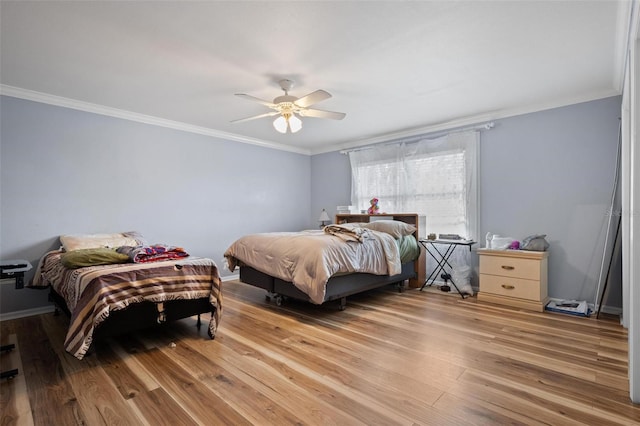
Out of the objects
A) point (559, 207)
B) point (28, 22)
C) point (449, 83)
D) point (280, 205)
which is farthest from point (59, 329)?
point (559, 207)

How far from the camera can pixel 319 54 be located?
264cm

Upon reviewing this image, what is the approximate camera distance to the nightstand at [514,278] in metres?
3.49

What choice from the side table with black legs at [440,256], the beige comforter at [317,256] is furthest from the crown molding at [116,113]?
the side table with black legs at [440,256]

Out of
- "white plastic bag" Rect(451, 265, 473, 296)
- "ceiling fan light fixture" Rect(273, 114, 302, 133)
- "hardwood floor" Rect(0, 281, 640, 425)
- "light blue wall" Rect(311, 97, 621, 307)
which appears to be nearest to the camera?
"hardwood floor" Rect(0, 281, 640, 425)

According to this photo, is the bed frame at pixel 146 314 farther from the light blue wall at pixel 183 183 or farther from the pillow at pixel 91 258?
the light blue wall at pixel 183 183

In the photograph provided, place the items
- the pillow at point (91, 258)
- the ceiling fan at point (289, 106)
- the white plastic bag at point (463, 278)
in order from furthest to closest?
the white plastic bag at point (463, 278) → the ceiling fan at point (289, 106) → the pillow at point (91, 258)

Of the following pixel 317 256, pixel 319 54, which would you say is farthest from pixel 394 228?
pixel 319 54

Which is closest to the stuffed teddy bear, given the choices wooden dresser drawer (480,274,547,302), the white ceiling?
the white ceiling

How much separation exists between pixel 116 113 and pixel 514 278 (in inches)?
207

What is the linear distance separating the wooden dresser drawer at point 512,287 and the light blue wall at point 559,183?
0.48m

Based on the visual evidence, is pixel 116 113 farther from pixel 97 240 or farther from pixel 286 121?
pixel 286 121

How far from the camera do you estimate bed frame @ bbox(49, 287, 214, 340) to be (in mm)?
2322

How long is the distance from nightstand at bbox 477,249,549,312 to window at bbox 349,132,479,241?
653 mm

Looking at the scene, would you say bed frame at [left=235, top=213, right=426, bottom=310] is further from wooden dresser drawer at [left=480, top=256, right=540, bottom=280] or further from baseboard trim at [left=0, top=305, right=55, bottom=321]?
baseboard trim at [left=0, top=305, right=55, bottom=321]
